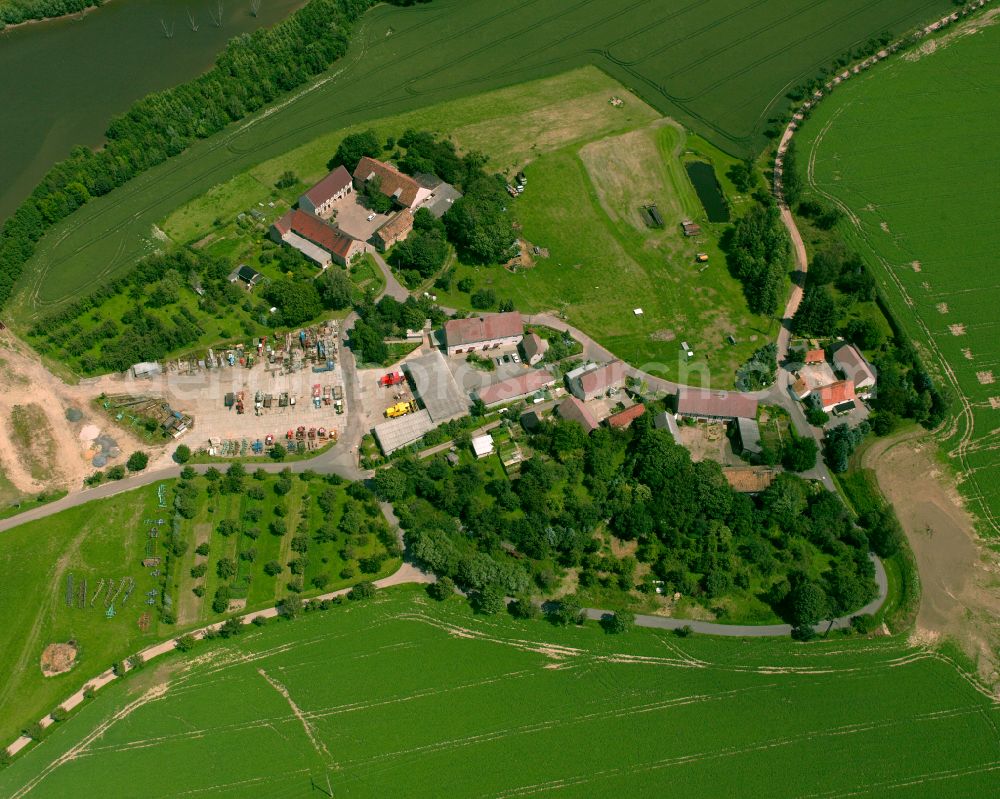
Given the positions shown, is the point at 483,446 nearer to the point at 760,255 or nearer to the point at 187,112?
the point at 760,255

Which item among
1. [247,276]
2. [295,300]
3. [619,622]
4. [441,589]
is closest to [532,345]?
[295,300]

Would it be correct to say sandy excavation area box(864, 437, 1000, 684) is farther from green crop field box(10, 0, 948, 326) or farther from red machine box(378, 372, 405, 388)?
green crop field box(10, 0, 948, 326)

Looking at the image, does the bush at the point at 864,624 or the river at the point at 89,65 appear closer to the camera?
the bush at the point at 864,624

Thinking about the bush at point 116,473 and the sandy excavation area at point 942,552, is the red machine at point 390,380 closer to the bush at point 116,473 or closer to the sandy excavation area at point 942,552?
the bush at point 116,473

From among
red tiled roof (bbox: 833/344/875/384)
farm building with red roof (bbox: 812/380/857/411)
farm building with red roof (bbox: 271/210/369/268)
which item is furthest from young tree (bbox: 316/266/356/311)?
red tiled roof (bbox: 833/344/875/384)

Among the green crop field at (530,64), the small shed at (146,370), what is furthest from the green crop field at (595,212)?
the small shed at (146,370)

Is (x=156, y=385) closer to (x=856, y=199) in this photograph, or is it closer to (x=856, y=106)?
(x=856, y=199)

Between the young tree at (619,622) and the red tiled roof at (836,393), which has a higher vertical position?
the red tiled roof at (836,393)
